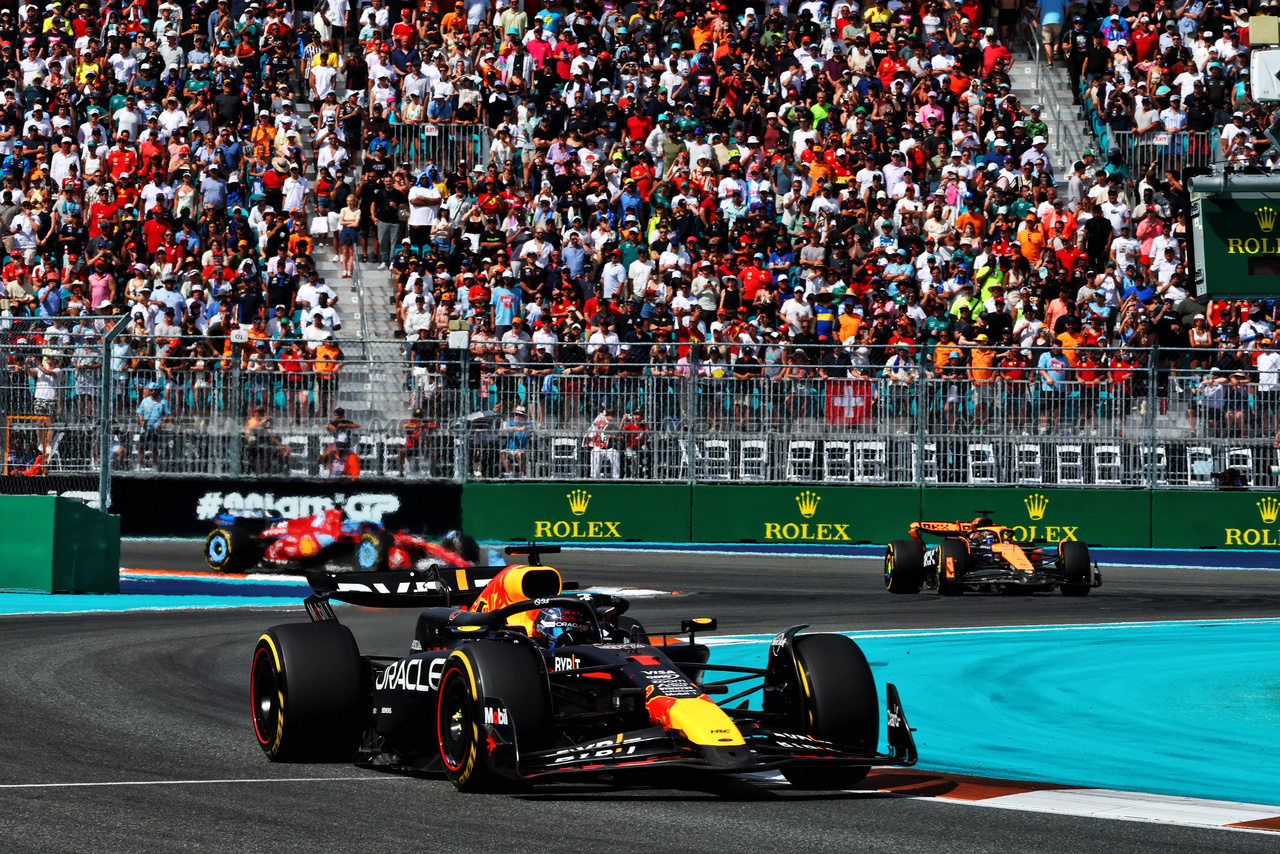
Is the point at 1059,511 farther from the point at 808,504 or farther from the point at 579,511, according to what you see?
the point at 579,511

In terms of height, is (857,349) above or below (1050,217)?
below

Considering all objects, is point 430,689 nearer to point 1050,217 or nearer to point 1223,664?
point 1223,664

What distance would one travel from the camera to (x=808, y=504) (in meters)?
23.2

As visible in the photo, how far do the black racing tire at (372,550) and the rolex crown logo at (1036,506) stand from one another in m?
8.10

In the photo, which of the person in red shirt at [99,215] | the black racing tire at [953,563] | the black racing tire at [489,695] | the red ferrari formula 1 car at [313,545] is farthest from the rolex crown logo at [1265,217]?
the person in red shirt at [99,215]

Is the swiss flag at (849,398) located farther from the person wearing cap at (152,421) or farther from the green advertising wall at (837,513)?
the person wearing cap at (152,421)

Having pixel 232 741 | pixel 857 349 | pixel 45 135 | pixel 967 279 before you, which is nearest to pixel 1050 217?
pixel 967 279

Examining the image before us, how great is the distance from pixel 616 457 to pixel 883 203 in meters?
5.64

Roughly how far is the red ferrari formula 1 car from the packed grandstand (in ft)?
5.71

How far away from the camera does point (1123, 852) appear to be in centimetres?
682

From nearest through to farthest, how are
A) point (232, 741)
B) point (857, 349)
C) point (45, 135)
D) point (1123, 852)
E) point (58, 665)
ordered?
1. point (1123, 852)
2. point (232, 741)
3. point (58, 665)
4. point (857, 349)
5. point (45, 135)

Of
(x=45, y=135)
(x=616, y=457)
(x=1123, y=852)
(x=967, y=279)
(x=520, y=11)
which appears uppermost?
(x=520, y=11)

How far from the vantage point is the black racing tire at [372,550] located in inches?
717

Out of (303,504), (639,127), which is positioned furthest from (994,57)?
(303,504)
